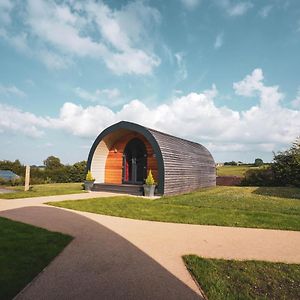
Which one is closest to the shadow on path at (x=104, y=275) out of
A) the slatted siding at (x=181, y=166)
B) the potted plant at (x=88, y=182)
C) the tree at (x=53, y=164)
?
the slatted siding at (x=181, y=166)

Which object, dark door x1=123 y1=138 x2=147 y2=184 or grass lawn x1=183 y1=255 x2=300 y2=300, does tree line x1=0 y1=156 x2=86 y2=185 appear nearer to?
dark door x1=123 y1=138 x2=147 y2=184

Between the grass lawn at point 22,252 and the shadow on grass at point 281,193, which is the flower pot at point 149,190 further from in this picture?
the grass lawn at point 22,252

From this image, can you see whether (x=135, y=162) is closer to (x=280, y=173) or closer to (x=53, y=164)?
(x=280, y=173)

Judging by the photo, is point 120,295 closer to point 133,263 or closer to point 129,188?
point 133,263

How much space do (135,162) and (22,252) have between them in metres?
13.2

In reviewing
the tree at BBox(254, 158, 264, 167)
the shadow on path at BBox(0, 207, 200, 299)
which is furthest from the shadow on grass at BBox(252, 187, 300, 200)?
the tree at BBox(254, 158, 264, 167)

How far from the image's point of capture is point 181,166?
663 inches

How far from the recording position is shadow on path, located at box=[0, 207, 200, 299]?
11.6 feet

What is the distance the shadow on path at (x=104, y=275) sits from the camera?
3546 mm

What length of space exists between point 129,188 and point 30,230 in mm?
9440

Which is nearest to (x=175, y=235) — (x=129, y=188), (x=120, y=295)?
(x=120, y=295)

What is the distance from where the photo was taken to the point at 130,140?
60.6 ft

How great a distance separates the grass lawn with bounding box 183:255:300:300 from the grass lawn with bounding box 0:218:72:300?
2.36 m

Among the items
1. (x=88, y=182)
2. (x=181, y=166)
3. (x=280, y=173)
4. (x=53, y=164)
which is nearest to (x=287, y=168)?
(x=280, y=173)
